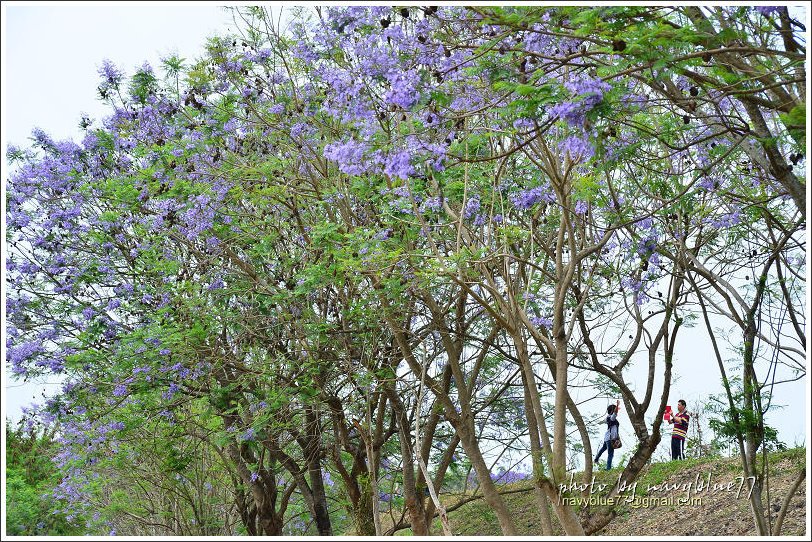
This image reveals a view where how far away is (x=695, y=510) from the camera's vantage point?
9172mm

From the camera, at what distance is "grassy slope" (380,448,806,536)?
844 centimetres

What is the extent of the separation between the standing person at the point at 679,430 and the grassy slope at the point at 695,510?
0.21m

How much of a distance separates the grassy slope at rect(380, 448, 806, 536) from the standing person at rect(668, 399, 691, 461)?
8.2 inches

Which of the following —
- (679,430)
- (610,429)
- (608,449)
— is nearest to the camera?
(610,429)

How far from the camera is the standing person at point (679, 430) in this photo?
9.83 metres

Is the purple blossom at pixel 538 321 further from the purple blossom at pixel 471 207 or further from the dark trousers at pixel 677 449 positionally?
the dark trousers at pixel 677 449

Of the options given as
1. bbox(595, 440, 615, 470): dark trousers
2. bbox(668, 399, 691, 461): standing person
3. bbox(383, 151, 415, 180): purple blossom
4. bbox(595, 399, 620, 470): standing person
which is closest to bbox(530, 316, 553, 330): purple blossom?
bbox(595, 399, 620, 470): standing person

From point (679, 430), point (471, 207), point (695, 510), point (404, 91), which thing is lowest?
point (695, 510)

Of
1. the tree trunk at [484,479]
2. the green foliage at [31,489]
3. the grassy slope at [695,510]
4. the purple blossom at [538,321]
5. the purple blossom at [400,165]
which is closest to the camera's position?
the purple blossom at [400,165]

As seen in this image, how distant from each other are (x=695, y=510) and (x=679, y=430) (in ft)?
3.99

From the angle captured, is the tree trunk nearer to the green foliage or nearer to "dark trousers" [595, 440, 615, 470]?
"dark trousers" [595, 440, 615, 470]

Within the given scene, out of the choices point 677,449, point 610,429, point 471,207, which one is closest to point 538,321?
point 471,207

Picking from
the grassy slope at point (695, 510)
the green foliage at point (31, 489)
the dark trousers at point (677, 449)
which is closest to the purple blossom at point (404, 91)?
the grassy slope at point (695, 510)

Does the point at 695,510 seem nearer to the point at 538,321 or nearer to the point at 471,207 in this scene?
the point at 538,321
